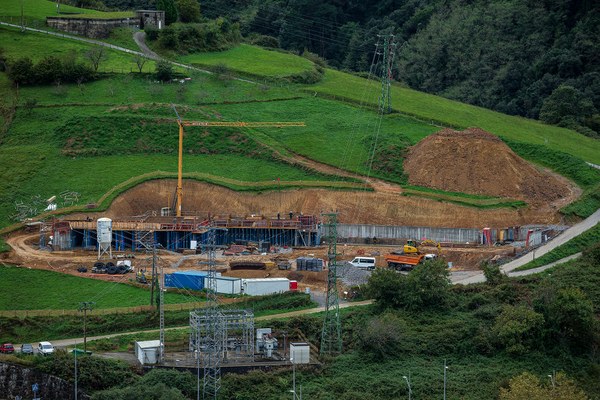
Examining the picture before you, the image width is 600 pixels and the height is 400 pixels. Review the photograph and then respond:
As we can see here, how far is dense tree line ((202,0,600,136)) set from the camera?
5600 inches

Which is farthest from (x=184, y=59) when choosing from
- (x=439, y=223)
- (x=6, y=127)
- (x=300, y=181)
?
(x=439, y=223)

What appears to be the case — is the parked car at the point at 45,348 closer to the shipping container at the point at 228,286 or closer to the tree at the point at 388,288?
the shipping container at the point at 228,286

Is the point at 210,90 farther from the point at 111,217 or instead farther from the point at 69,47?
the point at 111,217

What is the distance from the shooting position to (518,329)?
85312 millimetres

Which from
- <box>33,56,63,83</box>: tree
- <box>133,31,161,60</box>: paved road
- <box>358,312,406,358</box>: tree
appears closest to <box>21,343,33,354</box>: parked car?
<box>358,312,406,358</box>: tree

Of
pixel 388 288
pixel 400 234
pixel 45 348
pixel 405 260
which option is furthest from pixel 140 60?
pixel 45 348

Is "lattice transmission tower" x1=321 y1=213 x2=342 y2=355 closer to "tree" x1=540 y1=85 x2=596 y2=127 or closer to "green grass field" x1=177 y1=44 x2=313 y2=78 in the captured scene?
"green grass field" x1=177 y1=44 x2=313 y2=78

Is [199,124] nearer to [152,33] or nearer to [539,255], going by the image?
[152,33]

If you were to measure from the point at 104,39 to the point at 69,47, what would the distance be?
6219 millimetres

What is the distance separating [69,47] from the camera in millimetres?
137625

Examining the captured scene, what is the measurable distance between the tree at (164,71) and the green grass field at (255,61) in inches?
266

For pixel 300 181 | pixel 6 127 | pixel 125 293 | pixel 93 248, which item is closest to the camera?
pixel 125 293

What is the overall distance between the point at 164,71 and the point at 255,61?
14195 mm

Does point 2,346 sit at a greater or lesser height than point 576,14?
lesser
